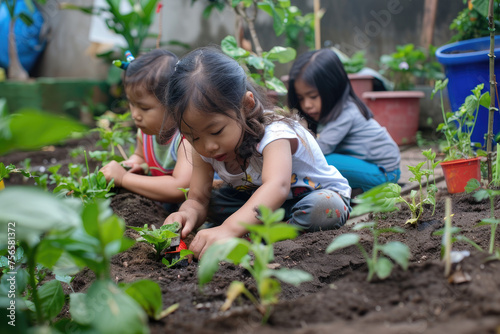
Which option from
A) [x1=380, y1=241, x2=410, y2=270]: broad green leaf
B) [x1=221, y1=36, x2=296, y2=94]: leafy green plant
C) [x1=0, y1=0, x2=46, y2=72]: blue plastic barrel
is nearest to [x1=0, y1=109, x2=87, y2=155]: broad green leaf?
[x1=380, y1=241, x2=410, y2=270]: broad green leaf

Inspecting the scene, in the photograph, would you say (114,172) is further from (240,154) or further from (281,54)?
(281,54)

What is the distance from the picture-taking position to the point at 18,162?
160 inches

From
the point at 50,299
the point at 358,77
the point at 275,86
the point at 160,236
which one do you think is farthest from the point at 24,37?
the point at 50,299

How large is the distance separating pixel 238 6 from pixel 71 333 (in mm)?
2582

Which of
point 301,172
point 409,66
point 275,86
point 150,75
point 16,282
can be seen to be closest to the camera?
point 16,282

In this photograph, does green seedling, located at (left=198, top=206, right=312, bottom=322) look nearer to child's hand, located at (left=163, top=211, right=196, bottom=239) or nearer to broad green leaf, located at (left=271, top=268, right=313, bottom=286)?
broad green leaf, located at (left=271, top=268, right=313, bottom=286)

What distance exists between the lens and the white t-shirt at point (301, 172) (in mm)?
1889

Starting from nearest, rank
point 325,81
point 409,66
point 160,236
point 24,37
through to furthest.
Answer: point 160,236 → point 325,81 → point 409,66 → point 24,37

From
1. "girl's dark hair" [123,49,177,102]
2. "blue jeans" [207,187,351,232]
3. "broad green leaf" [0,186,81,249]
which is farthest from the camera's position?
"girl's dark hair" [123,49,177,102]

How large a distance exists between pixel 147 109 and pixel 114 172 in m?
0.35

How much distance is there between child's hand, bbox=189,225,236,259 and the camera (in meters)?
1.54

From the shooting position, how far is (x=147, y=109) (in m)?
2.21

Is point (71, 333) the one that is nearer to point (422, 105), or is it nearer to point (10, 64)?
point (422, 105)

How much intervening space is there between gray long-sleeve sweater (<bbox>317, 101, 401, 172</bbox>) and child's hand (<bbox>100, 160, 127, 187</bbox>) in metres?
1.16
